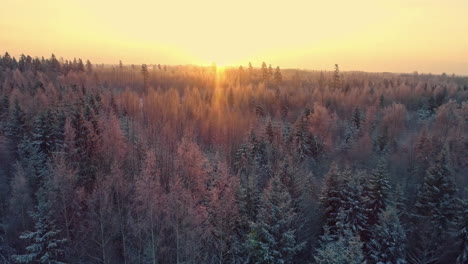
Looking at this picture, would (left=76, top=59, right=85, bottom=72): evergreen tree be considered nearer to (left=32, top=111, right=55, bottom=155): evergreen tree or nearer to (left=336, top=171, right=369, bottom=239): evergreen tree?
(left=32, top=111, right=55, bottom=155): evergreen tree

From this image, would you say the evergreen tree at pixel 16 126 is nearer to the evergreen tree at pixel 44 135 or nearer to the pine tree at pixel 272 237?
the evergreen tree at pixel 44 135

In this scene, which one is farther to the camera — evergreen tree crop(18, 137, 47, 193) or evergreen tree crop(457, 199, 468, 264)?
evergreen tree crop(18, 137, 47, 193)

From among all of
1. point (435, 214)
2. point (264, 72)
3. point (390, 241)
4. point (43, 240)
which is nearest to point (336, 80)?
point (264, 72)

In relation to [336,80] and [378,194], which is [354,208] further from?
[336,80]

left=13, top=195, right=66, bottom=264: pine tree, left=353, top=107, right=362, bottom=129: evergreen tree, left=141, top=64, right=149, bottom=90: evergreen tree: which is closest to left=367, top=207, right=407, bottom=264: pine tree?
left=13, top=195, right=66, bottom=264: pine tree

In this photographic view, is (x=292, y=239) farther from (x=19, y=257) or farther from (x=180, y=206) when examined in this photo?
(x=19, y=257)

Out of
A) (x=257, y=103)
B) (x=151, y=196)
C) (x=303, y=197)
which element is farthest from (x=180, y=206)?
(x=257, y=103)
